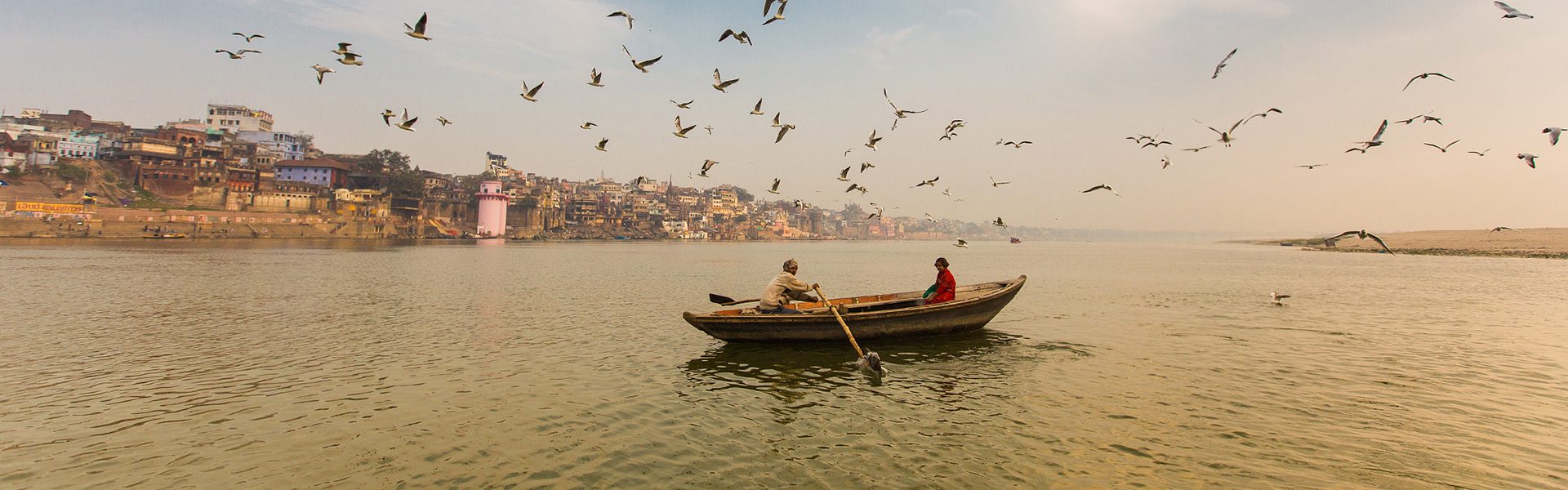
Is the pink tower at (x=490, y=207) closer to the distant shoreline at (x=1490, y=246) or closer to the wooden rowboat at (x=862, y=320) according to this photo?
the wooden rowboat at (x=862, y=320)

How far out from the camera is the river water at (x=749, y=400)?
283 inches

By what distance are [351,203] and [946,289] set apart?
353 ft

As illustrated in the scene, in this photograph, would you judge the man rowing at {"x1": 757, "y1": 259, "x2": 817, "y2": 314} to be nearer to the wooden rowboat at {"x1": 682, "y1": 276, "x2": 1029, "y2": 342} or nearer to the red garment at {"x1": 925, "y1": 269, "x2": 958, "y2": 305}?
the wooden rowboat at {"x1": 682, "y1": 276, "x2": 1029, "y2": 342}

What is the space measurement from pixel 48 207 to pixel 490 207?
5201cm

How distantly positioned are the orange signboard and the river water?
236 ft

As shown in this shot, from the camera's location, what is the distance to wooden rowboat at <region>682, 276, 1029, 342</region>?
44.6ft

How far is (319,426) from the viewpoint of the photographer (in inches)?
336

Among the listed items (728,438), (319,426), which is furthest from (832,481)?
(319,426)

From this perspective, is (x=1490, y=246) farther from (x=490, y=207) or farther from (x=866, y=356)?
(x=490, y=207)

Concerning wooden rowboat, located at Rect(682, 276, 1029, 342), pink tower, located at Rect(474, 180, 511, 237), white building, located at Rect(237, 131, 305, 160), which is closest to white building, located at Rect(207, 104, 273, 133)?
white building, located at Rect(237, 131, 305, 160)

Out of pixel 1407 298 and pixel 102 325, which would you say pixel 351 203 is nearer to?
pixel 102 325

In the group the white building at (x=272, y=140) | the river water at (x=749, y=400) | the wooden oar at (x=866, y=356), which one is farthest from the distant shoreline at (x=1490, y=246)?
the white building at (x=272, y=140)

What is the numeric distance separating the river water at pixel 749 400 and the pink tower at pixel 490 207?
9495 cm

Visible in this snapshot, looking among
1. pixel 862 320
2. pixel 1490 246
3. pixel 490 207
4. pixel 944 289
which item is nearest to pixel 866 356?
pixel 862 320
